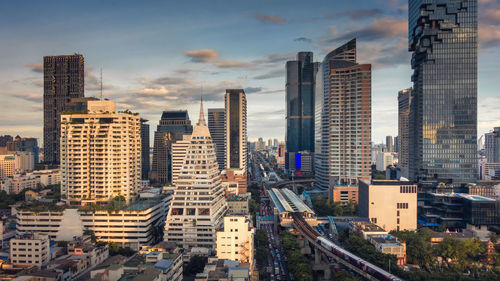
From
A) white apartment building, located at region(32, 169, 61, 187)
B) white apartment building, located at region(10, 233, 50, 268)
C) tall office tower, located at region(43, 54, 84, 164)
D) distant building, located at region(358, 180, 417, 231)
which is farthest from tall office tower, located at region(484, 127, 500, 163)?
white apartment building, located at region(32, 169, 61, 187)

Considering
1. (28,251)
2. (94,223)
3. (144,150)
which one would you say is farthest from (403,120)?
(28,251)

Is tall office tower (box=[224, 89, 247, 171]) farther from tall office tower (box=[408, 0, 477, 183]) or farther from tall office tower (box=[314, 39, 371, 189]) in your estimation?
tall office tower (box=[408, 0, 477, 183])

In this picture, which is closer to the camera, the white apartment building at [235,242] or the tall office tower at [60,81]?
the white apartment building at [235,242]

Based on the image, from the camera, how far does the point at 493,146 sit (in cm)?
17688

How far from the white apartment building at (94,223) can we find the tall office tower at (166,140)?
83817 mm

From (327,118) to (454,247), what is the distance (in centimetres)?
7317

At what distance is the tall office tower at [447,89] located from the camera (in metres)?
89.8

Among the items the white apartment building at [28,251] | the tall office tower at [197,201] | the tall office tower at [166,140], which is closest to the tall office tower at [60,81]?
the tall office tower at [166,140]

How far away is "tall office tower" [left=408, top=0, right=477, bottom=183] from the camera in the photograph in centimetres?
8975

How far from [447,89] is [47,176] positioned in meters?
145

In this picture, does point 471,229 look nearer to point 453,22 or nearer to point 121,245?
point 453,22

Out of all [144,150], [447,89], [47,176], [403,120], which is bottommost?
[47,176]

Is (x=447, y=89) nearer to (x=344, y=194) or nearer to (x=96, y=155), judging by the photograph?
(x=344, y=194)

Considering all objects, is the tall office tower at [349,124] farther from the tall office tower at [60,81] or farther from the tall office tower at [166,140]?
the tall office tower at [60,81]
